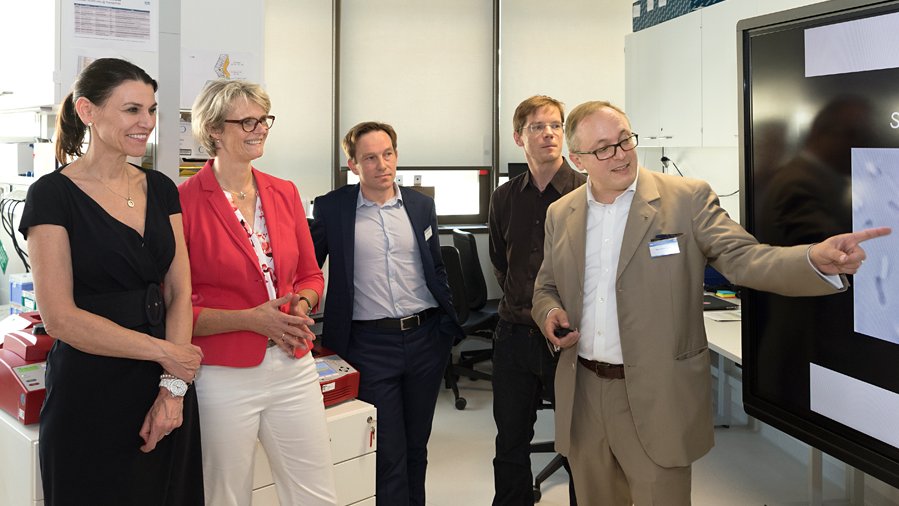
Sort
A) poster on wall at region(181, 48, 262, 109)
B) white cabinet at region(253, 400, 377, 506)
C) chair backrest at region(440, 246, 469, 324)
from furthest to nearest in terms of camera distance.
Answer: chair backrest at region(440, 246, 469, 324) < poster on wall at region(181, 48, 262, 109) < white cabinet at region(253, 400, 377, 506)

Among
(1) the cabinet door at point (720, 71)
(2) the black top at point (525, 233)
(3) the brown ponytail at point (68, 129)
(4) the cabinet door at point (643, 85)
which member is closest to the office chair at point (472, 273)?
(4) the cabinet door at point (643, 85)

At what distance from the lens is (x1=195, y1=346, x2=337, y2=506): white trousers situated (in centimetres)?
199

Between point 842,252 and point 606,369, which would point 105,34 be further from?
point 842,252

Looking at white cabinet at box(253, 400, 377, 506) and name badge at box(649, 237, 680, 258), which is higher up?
name badge at box(649, 237, 680, 258)

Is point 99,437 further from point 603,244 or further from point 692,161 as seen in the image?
point 692,161

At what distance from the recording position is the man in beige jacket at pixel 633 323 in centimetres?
191

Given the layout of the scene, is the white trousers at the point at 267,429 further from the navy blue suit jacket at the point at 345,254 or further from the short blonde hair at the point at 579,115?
the short blonde hair at the point at 579,115

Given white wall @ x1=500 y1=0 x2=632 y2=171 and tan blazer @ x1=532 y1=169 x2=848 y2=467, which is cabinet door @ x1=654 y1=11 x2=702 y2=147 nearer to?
white wall @ x1=500 y1=0 x2=632 y2=171

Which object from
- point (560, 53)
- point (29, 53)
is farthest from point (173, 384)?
point (560, 53)

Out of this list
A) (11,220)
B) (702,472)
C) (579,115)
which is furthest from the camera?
(702,472)

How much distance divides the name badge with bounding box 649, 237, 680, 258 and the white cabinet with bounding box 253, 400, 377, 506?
1.22 m

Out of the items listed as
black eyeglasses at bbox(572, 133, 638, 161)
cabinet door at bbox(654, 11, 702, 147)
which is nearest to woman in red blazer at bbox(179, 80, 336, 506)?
black eyeglasses at bbox(572, 133, 638, 161)

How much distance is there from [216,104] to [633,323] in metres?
1.27

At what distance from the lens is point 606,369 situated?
2008mm
